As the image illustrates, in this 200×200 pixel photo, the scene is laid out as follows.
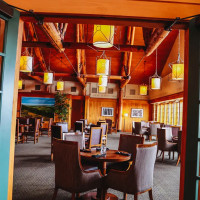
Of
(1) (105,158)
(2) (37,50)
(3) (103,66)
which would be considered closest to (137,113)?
(2) (37,50)

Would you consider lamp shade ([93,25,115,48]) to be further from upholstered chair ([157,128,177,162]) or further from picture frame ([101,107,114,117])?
picture frame ([101,107,114,117])

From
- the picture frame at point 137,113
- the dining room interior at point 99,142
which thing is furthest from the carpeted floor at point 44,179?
the picture frame at point 137,113

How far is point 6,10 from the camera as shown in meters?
1.88

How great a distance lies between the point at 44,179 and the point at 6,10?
10.7ft

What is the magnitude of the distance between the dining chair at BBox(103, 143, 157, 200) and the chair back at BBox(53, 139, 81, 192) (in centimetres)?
49

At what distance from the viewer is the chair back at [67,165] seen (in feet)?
8.96

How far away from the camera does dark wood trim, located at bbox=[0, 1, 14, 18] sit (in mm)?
1832

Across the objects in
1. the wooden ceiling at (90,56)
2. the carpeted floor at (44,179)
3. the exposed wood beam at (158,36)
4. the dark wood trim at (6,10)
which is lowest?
the carpeted floor at (44,179)

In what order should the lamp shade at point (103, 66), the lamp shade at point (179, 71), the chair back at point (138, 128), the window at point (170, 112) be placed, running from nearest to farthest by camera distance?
the lamp shade at point (103, 66)
the lamp shade at point (179, 71)
the chair back at point (138, 128)
the window at point (170, 112)

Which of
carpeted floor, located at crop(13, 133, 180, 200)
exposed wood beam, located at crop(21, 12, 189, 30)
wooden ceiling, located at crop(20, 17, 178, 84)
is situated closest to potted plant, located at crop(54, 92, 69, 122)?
wooden ceiling, located at crop(20, 17, 178, 84)

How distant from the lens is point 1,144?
6.18 feet

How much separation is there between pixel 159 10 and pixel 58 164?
2.20 metres

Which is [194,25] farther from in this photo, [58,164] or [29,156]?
[29,156]

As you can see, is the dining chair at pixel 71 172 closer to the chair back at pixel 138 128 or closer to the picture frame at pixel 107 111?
the chair back at pixel 138 128
